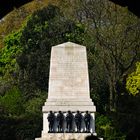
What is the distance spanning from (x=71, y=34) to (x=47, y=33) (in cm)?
194

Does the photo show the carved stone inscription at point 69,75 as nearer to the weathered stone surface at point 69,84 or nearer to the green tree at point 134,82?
the weathered stone surface at point 69,84

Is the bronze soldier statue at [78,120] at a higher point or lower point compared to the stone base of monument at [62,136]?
higher

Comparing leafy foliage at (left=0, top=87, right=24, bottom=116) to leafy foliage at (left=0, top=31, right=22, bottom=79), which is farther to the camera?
leafy foliage at (left=0, top=31, right=22, bottom=79)

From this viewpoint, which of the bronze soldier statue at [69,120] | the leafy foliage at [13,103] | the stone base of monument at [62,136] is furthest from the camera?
the leafy foliage at [13,103]

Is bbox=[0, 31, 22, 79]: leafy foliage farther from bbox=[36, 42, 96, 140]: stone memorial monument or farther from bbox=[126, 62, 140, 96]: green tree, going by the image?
bbox=[36, 42, 96, 140]: stone memorial monument

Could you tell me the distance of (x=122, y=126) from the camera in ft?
142

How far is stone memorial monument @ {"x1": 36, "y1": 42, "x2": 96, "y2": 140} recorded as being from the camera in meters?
34.2

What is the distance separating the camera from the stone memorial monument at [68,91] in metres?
34.2

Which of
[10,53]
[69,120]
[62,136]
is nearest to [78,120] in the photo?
[69,120]

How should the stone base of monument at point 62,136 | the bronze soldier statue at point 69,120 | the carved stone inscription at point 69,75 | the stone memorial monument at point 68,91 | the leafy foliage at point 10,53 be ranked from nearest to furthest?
the stone base of monument at point 62,136 → the stone memorial monument at point 68,91 → the carved stone inscription at point 69,75 → the bronze soldier statue at point 69,120 → the leafy foliage at point 10,53

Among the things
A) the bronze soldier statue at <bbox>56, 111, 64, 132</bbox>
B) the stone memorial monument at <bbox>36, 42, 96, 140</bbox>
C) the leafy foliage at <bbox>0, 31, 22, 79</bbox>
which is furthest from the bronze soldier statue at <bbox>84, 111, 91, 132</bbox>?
the leafy foliage at <bbox>0, 31, 22, 79</bbox>

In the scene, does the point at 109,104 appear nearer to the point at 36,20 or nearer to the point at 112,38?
the point at 112,38

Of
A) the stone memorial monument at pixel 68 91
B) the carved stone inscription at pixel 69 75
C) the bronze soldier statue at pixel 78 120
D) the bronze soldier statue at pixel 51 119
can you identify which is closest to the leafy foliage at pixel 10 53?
the carved stone inscription at pixel 69 75

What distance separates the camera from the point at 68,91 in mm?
34438
